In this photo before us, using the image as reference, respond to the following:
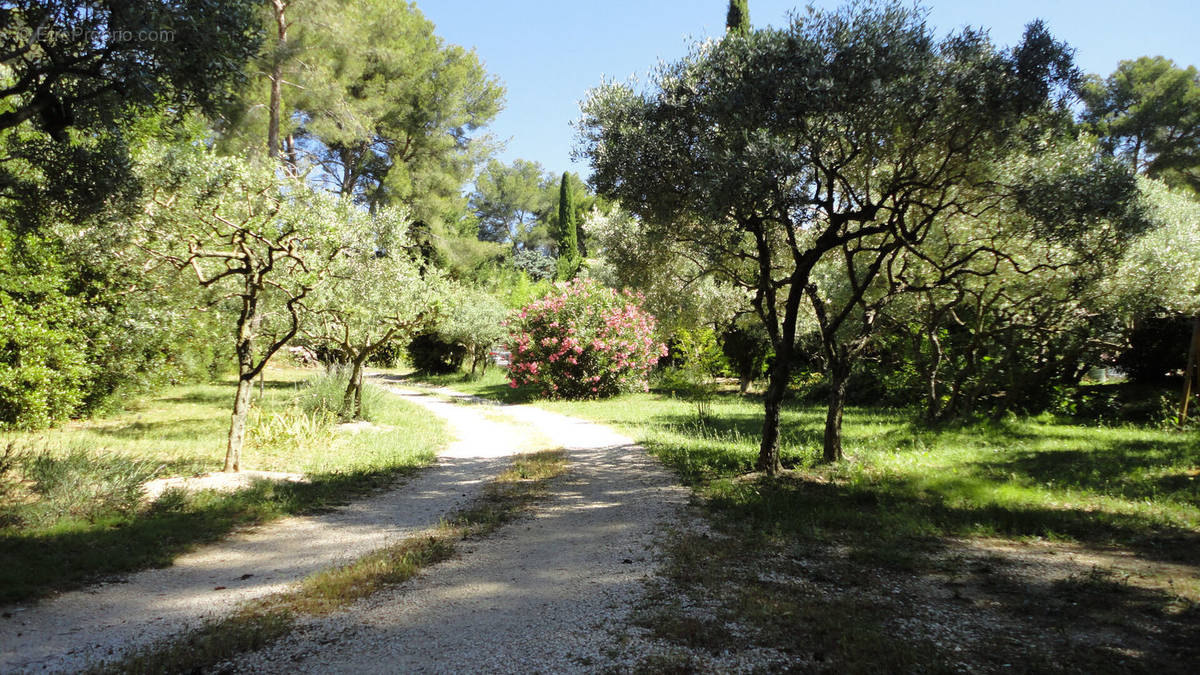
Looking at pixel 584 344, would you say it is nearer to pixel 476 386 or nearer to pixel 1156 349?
pixel 476 386

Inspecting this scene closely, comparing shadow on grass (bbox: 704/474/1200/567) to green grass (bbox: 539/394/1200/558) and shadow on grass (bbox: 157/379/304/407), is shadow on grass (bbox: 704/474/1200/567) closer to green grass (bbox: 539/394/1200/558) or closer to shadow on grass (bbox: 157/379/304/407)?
green grass (bbox: 539/394/1200/558)

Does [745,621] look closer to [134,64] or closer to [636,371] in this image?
[134,64]

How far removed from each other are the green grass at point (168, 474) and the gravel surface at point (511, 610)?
2433 millimetres

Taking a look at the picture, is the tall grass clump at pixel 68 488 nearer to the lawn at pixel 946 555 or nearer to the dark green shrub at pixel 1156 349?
the lawn at pixel 946 555

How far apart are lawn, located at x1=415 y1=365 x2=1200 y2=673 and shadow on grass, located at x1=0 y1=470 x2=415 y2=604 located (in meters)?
4.37

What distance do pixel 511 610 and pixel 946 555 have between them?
12.2ft

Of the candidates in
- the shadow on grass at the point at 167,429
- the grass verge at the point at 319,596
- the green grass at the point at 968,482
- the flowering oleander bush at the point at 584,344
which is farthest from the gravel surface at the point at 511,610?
the flowering oleander bush at the point at 584,344

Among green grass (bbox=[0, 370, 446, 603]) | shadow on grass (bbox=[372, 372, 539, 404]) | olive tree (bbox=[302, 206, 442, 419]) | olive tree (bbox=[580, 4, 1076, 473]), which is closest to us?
green grass (bbox=[0, 370, 446, 603])

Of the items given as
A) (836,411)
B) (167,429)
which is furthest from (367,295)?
(836,411)

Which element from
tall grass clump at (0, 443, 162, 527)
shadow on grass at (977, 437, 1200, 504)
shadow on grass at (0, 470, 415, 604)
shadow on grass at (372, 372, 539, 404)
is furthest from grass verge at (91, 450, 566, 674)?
shadow on grass at (372, 372, 539, 404)

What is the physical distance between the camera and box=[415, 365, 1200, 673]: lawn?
331 cm

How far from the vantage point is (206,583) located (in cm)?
462

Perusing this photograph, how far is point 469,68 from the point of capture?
28.8 m

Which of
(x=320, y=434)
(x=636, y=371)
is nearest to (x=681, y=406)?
(x=636, y=371)
